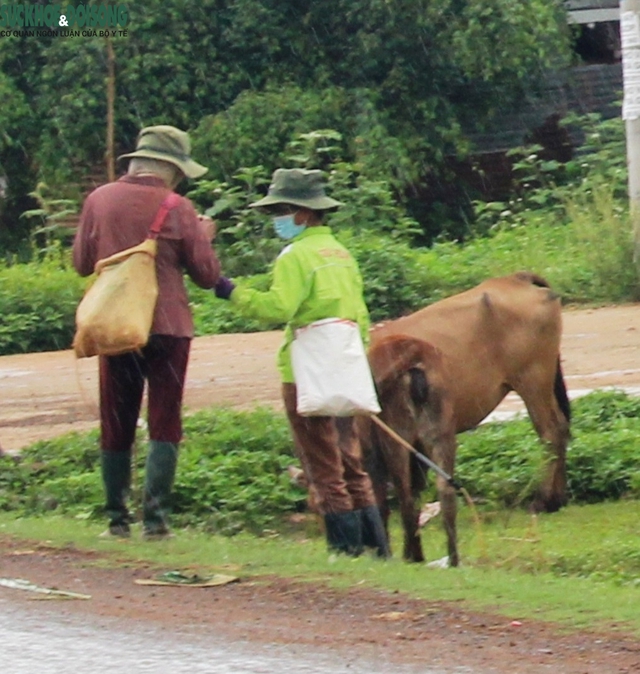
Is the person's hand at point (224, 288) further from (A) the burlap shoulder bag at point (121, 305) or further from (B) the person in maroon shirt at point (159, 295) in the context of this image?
(A) the burlap shoulder bag at point (121, 305)

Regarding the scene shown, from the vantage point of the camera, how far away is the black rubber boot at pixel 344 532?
7.30 metres

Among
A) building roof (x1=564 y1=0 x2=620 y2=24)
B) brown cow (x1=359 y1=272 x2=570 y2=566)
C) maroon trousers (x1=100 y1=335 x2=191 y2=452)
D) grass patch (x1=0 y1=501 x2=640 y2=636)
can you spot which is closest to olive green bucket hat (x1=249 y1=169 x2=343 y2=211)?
maroon trousers (x1=100 y1=335 x2=191 y2=452)

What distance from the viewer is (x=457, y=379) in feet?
28.7

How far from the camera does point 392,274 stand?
16.1m

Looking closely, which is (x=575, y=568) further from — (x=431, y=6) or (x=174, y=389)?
(x=431, y=6)

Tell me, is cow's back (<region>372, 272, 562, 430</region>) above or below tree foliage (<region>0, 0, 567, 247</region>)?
below

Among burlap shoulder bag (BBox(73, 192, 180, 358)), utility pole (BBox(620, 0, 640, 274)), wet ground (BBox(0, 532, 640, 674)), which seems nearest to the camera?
wet ground (BBox(0, 532, 640, 674))

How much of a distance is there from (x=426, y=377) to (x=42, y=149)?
14.8m

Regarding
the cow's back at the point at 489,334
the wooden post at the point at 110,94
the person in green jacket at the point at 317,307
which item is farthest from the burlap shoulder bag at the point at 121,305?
the wooden post at the point at 110,94

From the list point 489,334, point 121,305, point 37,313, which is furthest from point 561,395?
point 37,313

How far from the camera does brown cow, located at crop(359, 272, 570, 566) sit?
25.7 feet

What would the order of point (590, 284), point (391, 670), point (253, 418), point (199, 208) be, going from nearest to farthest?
point (391, 670)
point (253, 418)
point (590, 284)
point (199, 208)

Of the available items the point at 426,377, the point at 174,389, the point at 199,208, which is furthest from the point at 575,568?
the point at 199,208

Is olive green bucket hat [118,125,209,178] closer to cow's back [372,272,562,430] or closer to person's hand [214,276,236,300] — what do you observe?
person's hand [214,276,236,300]
